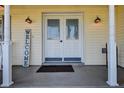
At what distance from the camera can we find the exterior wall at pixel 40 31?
1045cm

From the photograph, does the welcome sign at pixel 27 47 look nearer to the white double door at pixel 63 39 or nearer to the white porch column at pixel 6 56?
the white double door at pixel 63 39

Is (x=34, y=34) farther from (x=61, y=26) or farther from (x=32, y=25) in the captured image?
(x=61, y=26)

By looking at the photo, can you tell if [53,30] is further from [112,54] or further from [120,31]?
[112,54]

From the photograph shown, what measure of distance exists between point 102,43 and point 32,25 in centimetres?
302

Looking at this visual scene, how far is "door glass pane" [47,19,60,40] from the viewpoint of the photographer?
10805mm

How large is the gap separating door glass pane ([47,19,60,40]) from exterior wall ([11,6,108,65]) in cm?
48

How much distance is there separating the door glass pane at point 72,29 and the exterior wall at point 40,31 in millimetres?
438

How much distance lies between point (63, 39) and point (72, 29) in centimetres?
58

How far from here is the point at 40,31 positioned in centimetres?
1048

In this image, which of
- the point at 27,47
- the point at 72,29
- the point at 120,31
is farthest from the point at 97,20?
the point at 27,47

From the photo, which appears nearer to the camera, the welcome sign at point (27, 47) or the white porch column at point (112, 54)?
the white porch column at point (112, 54)

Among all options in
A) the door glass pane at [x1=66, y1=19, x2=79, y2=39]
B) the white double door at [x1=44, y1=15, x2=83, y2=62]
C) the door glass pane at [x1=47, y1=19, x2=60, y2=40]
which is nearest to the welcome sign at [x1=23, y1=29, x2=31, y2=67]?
the white double door at [x1=44, y1=15, x2=83, y2=62]

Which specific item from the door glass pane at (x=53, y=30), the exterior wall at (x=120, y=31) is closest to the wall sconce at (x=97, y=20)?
the exterior wall at (x=120, y=31)
